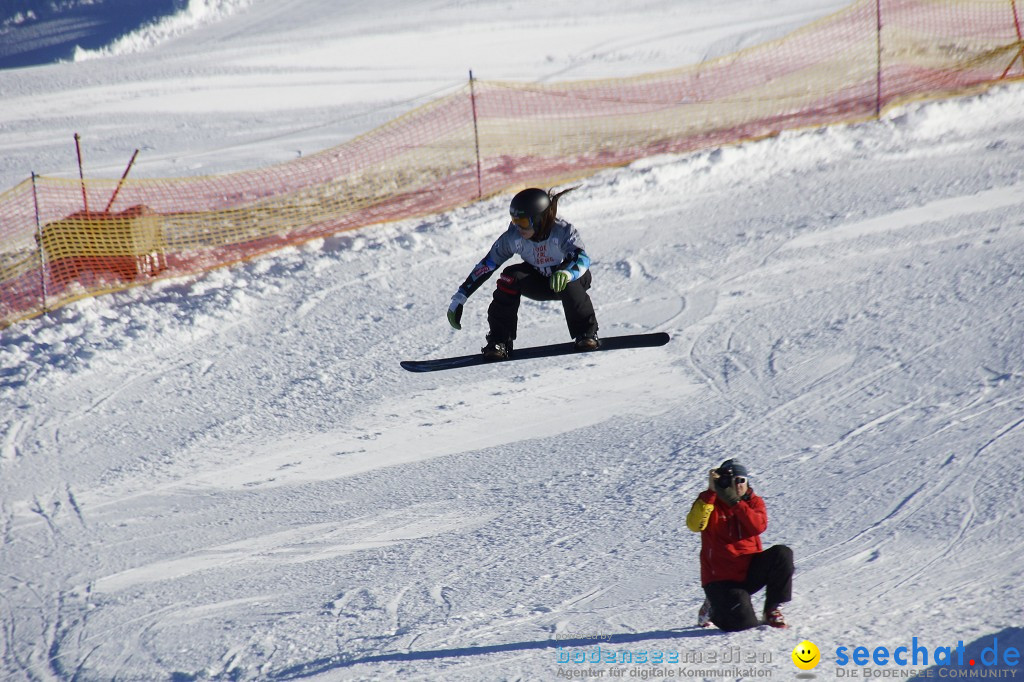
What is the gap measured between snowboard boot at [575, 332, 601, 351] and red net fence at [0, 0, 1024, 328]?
639 centimetres

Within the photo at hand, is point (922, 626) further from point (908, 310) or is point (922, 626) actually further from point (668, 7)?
point (668, 7)

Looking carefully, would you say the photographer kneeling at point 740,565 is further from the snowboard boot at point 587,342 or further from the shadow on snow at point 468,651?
the snowboard boot at point 587,342

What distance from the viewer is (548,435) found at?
9.36 metres

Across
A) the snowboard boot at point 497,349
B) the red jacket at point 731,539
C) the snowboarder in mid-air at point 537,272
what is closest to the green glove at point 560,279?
the snowboarder in mid-air at point 537,272

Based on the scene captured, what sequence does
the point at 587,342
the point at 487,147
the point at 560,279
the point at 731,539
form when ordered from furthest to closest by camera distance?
the point at 487,147, the point at 587,342, the point at 731,539, the point at 560,279

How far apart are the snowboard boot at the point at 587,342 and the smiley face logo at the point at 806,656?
2.19 m

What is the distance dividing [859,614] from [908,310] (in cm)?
483

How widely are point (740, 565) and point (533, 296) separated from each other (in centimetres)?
210

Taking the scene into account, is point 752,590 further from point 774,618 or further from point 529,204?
point 529,204

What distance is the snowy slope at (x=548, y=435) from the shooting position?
→ 6.98m

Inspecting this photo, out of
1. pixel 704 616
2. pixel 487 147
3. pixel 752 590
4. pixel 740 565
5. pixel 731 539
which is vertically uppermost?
pixel 487 147

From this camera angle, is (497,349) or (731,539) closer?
(731,539)

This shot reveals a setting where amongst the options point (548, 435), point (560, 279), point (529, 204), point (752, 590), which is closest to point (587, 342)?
point (560, 279)

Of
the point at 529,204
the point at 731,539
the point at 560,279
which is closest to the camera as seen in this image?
the point at 529,204
